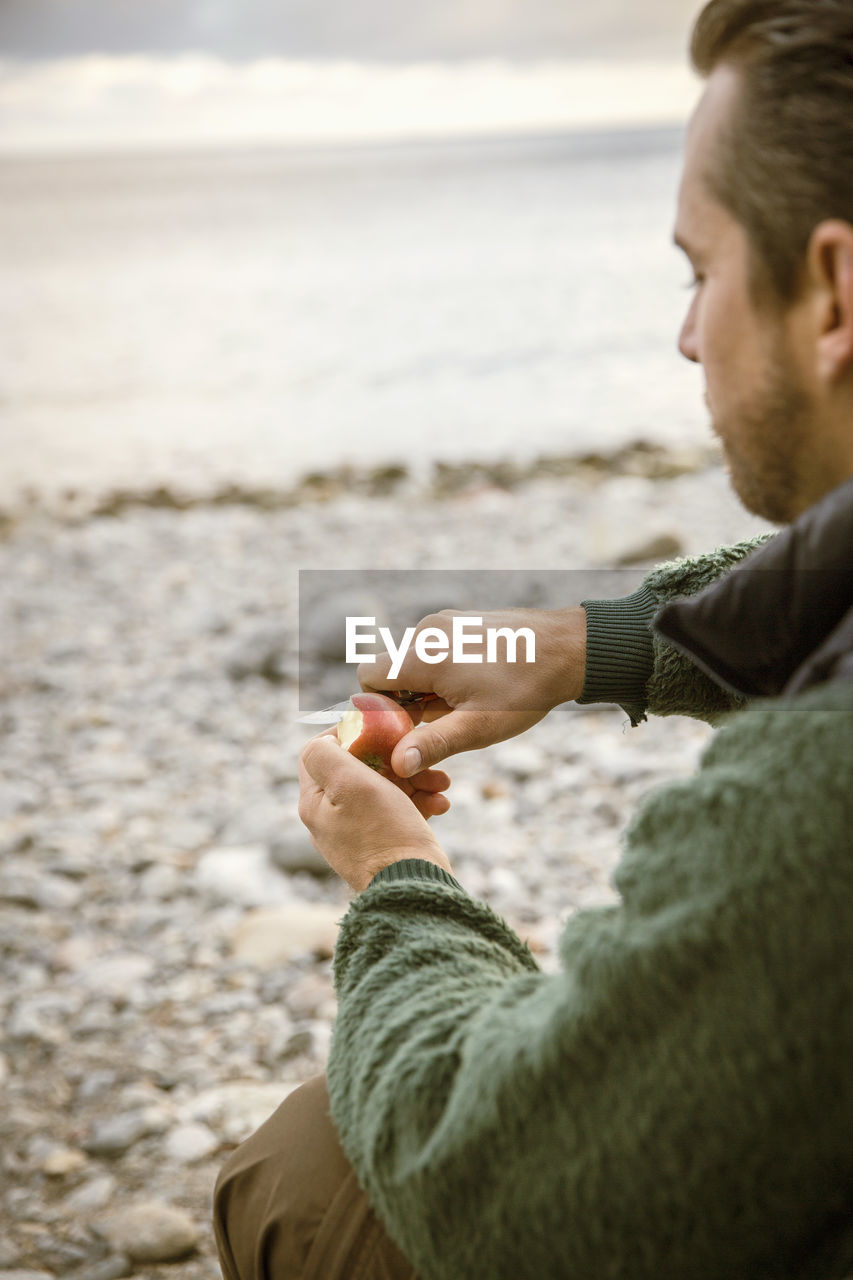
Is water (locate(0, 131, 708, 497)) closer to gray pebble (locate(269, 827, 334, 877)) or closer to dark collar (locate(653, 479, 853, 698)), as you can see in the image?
gray pebble (locate(269, 827, 334, 877))

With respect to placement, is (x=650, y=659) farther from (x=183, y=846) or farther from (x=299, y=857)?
(x=183, y=846)

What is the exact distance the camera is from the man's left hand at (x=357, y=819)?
63.3 inches

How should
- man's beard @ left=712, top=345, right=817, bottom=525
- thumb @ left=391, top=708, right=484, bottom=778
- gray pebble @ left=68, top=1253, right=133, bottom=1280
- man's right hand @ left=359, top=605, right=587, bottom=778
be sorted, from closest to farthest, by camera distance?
man's beard @ left=712, top=345, right=817, bottom=525 → thumb @ left=391, top=708, right=484, bottom=778 → man's right hand @ left=359, top=605, right=587, bottom=778 → gray pebble @ left=68, top=1253, right=133, bottom=1280

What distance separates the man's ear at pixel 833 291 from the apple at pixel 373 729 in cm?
105

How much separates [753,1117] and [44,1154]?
219 centimetres

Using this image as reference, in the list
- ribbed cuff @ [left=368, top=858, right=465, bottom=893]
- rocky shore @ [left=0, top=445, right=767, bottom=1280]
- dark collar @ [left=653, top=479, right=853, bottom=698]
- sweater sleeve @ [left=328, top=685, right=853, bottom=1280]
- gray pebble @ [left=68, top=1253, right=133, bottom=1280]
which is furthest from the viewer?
rocky shore @ [left=0, top=445, right=767, bottom=1280]

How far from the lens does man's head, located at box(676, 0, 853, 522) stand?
1.30 metres

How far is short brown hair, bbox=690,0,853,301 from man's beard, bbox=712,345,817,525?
118 millimetres

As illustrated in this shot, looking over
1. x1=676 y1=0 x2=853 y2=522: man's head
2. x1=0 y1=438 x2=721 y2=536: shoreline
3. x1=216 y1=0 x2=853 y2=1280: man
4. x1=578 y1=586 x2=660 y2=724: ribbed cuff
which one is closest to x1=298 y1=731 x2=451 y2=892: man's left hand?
x1=216 y1=0 x2=853 y2=1280: man

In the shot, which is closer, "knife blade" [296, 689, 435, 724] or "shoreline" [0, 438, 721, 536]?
"knife blade" [296, 689, 435, 724]

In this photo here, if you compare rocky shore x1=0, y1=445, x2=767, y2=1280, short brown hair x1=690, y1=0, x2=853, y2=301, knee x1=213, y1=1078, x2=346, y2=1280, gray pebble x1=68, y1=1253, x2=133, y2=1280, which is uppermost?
Result: short brown hair x1=690, y1=0, x2=853, y2=301

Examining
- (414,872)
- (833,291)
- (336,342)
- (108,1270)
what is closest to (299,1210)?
(414,872)

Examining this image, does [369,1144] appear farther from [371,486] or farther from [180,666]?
[371,486]

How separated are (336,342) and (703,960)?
65.7 ft
